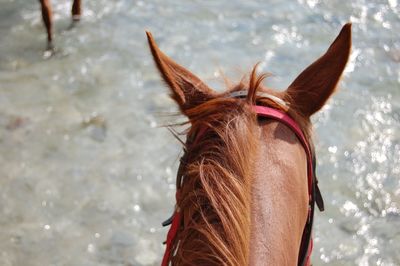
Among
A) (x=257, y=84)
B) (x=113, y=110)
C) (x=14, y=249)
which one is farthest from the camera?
(x=113, y=110)

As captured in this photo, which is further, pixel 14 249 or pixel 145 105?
pixel 145 105

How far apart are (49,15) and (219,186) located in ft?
11.9

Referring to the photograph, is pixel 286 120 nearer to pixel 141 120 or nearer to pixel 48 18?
Result: pixel 141 120

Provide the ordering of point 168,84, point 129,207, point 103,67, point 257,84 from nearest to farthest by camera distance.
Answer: point 257,84 → point 168,84 → point 129,207 → point 103,67

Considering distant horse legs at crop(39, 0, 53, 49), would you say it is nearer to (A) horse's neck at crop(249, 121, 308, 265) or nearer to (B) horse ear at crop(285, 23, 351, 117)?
(B) horse ear at crop(285, 23, 351, 117)

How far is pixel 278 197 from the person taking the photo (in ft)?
4.48

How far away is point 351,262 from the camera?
9.97 ft

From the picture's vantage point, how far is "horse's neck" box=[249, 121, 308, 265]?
126 centimetres

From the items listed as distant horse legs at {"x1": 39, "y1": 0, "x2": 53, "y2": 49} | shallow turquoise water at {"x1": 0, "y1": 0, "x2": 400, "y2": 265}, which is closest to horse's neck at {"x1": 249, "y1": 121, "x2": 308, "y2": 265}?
shallow turquoise water at {"x1": 0, "y1": 0, "x2": 400, "y2": 265}

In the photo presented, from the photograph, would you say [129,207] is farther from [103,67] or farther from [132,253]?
[103,67]

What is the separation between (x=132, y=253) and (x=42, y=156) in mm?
965

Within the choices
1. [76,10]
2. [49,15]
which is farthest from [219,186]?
[76,10]

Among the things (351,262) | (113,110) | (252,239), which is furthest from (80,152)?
(252,239)

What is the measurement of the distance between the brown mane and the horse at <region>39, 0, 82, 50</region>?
130 inches
